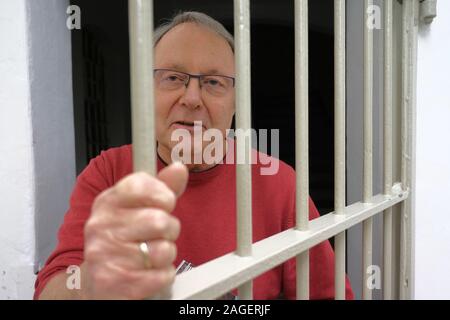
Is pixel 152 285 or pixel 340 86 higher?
pixel 340 86

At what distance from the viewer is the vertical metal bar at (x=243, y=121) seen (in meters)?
0.44

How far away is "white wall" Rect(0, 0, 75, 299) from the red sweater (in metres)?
0.13

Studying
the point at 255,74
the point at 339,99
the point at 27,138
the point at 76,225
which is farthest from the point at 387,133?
the point at 255,74

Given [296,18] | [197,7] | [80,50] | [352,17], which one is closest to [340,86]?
[296,18]

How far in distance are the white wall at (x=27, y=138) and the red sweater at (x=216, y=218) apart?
0.13m

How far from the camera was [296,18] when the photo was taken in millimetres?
532

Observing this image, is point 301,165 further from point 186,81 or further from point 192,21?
point 192,21

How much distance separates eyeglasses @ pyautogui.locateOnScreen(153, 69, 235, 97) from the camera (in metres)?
0.85

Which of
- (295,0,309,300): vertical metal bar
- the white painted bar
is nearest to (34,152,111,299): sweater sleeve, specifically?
(295,0,309,300): vertical metal bar

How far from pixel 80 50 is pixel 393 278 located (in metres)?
1.50

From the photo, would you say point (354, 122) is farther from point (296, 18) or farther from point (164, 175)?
point (164, 175)

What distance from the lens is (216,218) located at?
0.87 m

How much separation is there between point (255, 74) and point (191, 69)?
1830 millimetres

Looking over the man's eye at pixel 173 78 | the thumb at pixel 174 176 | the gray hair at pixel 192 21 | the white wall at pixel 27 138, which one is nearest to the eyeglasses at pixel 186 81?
the man's eye at pixel 173 78
